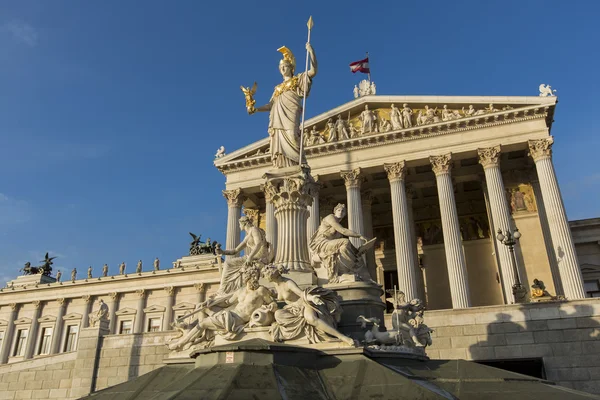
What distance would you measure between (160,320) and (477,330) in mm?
30071

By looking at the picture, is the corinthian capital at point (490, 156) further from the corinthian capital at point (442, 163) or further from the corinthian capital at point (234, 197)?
the corinthian capital at point (234, 197)

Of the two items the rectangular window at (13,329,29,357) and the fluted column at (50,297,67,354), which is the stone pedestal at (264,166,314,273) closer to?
the fluted column at (50,297,67,354)

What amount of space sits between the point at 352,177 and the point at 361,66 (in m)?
8.63

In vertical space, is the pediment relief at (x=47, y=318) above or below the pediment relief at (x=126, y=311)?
below

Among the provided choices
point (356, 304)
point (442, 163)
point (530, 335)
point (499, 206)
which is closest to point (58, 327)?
point (442, 163)

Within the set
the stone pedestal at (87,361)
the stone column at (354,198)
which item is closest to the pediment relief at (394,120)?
the stone column at (354,198)

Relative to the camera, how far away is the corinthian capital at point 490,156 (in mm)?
28000

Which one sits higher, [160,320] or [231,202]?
[231,202]

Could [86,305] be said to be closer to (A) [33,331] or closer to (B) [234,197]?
(A) [33,331]

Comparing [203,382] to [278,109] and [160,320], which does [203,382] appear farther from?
[160,320]

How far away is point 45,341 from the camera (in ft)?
144

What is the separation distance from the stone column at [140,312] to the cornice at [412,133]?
16.2 meters

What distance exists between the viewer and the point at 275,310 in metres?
7.26

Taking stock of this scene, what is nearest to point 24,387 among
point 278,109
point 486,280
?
point 278,109
